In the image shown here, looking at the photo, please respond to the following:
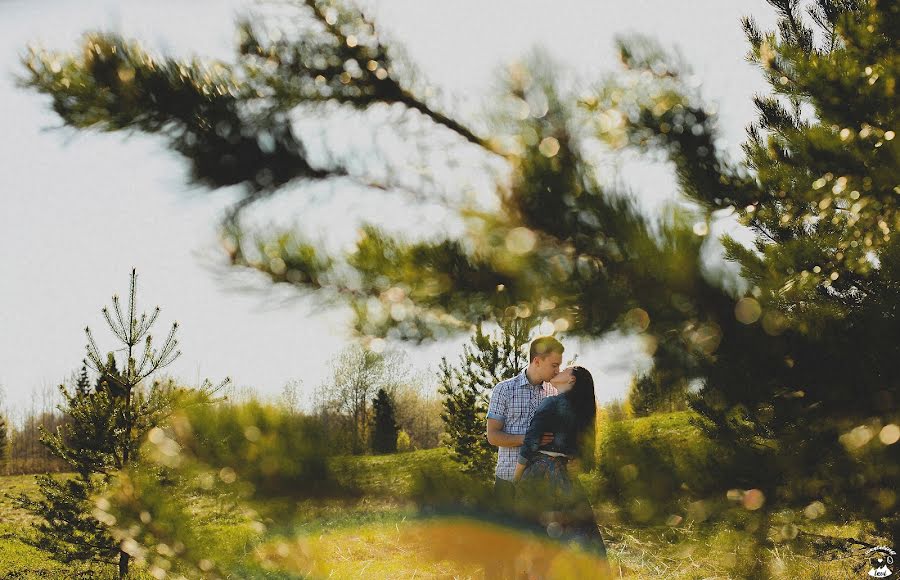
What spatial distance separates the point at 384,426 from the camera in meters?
25.9

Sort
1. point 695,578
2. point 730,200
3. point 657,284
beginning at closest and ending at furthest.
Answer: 1. point 657,284
2. point 730,200
3. point 695,578

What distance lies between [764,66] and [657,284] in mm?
2190

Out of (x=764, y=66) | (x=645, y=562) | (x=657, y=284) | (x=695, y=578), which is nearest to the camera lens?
(x=657, y=284)

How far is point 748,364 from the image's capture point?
3.87 ft

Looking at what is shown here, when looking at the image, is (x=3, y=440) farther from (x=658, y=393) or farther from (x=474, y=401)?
(x=658, y=393)

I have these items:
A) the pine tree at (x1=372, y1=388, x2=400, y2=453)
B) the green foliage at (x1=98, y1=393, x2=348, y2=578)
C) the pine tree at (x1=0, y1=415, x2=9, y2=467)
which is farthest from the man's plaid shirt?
the pine tree at (x1=0, y1=415, x2=9, y2=467)

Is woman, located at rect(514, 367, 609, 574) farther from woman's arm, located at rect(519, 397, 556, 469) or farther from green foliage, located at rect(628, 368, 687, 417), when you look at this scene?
green foliage, located at rect(628, 368, 687, 417)

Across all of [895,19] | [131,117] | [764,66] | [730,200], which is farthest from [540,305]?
[764,66]

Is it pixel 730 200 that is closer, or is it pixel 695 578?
pixel 730 200

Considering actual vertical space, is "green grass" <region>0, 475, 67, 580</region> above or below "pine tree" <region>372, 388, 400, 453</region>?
below

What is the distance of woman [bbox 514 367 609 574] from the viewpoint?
107cm

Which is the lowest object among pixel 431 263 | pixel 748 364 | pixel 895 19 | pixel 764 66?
pixel 748 364

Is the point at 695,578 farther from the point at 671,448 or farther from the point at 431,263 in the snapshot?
the point at 431,263

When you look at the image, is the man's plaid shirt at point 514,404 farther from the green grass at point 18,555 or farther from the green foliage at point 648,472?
the green grass at point 18,555
